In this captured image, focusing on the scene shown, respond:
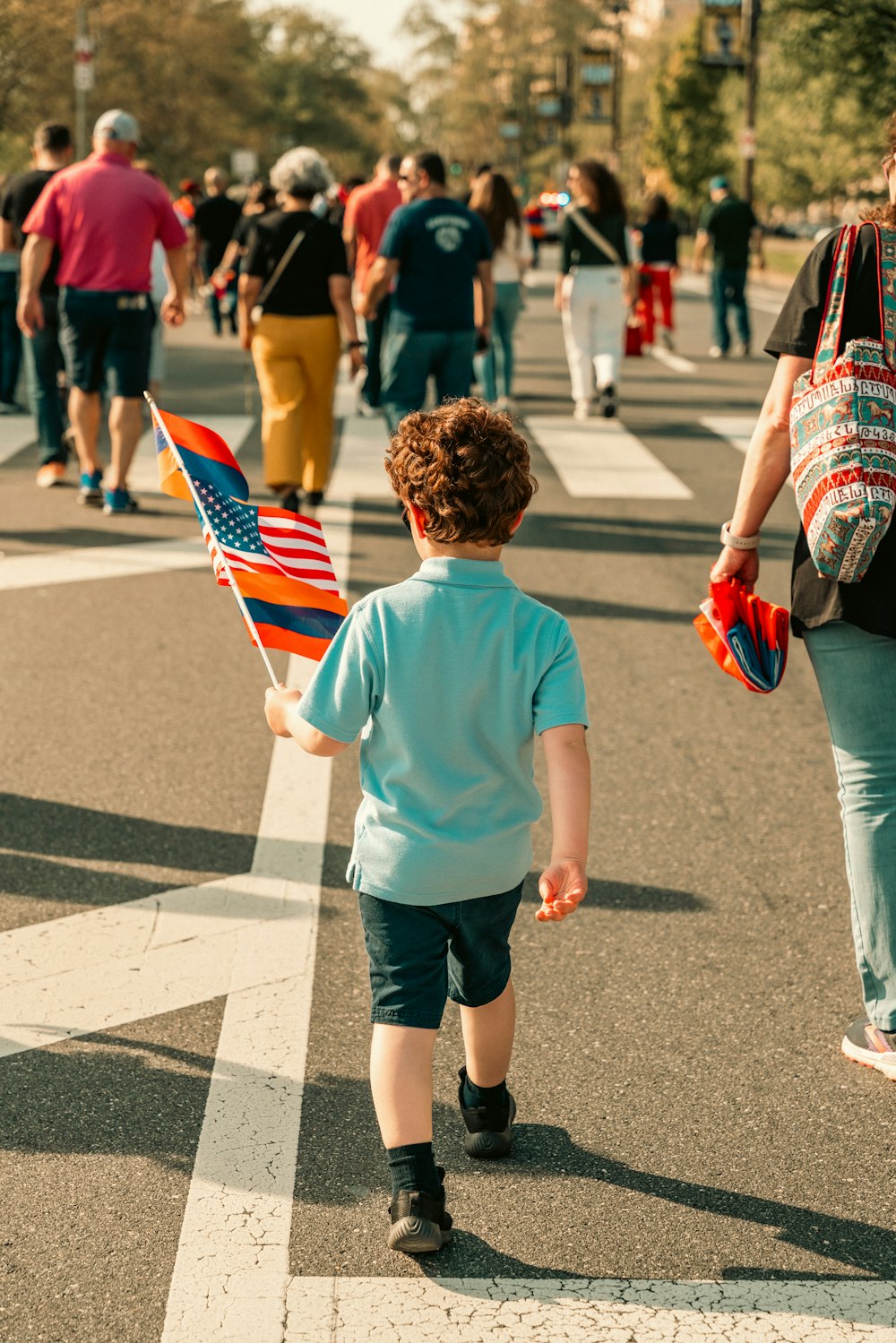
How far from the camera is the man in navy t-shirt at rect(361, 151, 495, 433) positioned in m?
9.09

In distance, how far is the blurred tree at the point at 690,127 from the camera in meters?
73.0

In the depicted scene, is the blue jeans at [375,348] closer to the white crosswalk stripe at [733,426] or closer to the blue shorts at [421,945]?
the white crosswalk stripe at [733,426]

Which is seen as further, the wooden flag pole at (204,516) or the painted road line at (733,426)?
the painted road line at (733,426)

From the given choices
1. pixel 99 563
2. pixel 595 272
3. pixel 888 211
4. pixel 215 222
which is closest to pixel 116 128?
pixel 99 563

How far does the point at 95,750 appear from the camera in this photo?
5.75 metres

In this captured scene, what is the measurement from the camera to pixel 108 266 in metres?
9.20

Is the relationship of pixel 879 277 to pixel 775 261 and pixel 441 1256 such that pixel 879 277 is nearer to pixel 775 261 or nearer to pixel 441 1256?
pixel 441 1256

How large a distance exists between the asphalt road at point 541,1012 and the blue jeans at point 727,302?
440 inches

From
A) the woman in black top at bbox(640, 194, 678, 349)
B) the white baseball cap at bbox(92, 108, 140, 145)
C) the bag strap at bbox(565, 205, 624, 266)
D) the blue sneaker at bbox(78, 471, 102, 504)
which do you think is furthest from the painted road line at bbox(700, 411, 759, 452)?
the white baseball cap at bbox(92, 108, 140, 145)

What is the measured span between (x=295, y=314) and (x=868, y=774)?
6.18 metres

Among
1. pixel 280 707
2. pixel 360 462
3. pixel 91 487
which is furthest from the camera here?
pixel 360 462

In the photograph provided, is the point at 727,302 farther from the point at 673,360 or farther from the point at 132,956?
the point at 132,956

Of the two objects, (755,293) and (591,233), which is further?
(755,293)

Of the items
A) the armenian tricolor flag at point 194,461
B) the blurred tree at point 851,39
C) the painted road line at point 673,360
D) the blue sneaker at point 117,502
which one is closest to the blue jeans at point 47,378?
the blue sneaker at point 117,502
